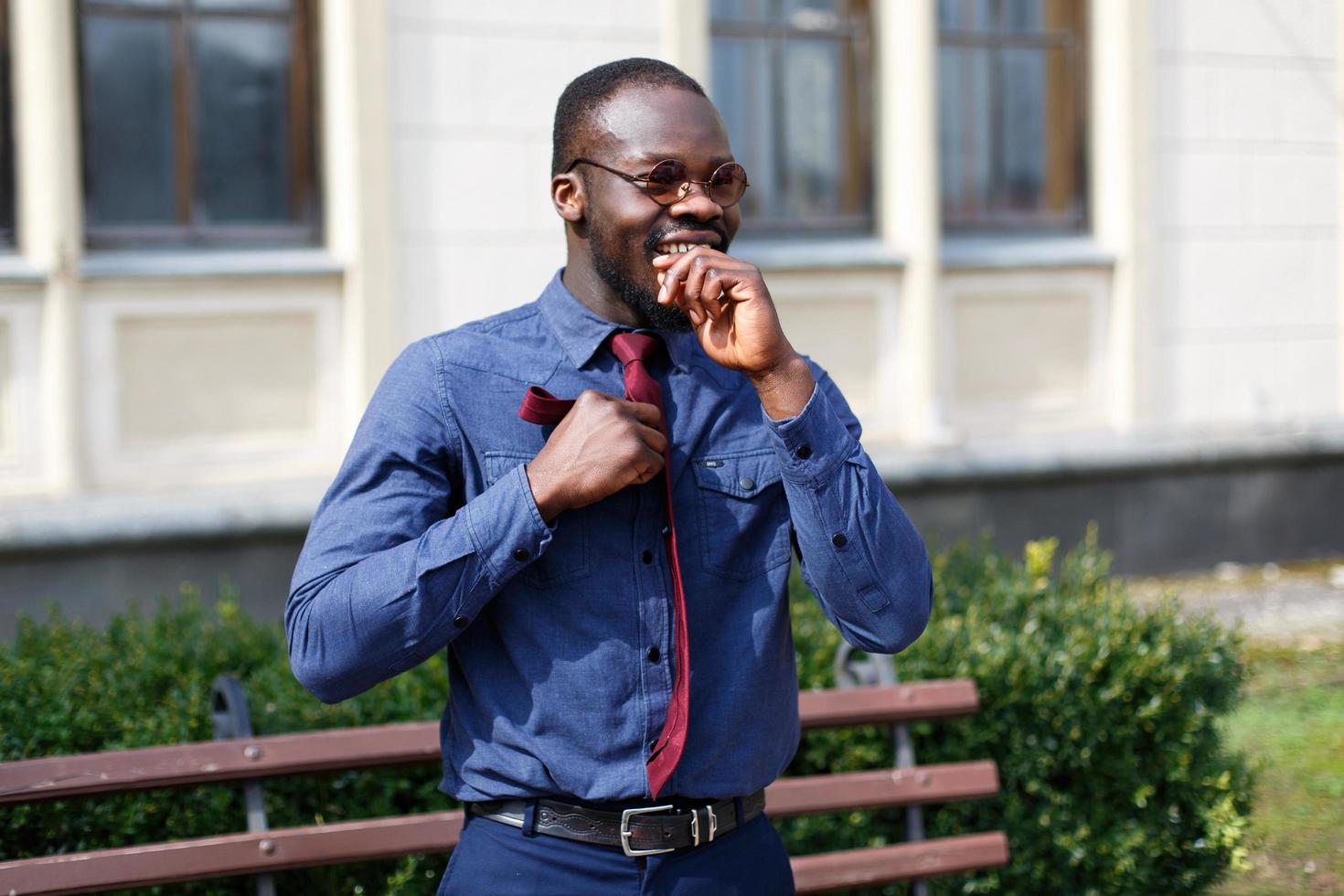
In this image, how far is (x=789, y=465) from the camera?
7.30 ft

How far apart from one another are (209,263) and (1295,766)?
17.1 ft

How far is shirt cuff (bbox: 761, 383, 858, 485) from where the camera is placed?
86.8 inches

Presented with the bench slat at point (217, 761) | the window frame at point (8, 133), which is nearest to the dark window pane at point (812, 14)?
the window frame at point (8, 133)

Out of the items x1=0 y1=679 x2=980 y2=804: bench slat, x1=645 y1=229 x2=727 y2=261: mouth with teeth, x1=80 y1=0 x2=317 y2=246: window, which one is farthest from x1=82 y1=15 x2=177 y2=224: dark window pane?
x1=645 y1=229 x2=727 y2=261: mouth with teeth

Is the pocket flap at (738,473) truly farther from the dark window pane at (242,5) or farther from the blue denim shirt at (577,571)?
the dark window pane at (242,5)

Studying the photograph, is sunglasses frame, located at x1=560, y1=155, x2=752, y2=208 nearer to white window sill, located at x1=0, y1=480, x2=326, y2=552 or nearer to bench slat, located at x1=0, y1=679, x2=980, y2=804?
bench slat, located at x1=0, y1=679, x2=980, y2=804

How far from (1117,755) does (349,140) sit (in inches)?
205

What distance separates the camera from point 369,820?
3.35 metres

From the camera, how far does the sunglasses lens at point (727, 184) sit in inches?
89.7

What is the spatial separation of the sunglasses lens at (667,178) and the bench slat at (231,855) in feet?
5.23

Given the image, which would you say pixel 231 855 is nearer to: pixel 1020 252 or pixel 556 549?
pixel 556 549

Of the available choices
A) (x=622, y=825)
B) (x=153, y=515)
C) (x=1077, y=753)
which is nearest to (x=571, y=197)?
(x=622, y=825)

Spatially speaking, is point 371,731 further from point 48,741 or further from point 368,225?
point 368,225

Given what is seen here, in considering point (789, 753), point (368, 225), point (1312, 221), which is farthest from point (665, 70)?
point (1312, 221)
